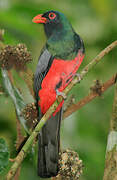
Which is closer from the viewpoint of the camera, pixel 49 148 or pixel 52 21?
pixel 49 148

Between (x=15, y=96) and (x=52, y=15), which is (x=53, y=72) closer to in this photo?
(x=15, y=96)

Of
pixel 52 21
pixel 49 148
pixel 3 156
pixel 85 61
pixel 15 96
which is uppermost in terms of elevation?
pixel 52 21

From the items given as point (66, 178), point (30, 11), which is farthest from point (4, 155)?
point (30, 11)

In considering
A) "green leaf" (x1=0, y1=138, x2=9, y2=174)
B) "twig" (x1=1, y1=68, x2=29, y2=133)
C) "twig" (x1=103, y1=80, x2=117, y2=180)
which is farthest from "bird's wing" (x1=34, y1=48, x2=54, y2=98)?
"twig" (x1=103, y1=80, x2=117, y2=180)

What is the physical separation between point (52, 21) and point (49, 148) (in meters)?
1.00

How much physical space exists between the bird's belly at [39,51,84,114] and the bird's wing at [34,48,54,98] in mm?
34

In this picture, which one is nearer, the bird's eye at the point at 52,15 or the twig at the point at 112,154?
the twig at the point at 112,154

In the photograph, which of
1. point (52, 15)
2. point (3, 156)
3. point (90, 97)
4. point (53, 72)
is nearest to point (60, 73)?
point (53, 72)

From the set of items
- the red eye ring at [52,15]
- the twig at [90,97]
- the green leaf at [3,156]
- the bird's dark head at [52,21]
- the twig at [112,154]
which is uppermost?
the red eye ring at [52,15]

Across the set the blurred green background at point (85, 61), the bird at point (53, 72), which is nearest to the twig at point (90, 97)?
the bird at point (53, 72)

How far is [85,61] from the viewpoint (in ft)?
13.4

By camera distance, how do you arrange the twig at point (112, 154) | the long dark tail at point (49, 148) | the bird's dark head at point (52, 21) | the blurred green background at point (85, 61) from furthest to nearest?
the blurred green background at point (85, 61) < the bird's dark head at point (52, 21) < the long dark tail at point (49, 148) < the twig at point (112, 154)

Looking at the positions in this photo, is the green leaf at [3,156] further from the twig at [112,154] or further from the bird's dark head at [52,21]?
the bird's dark head at [52,21]

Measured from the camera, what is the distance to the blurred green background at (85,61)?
308 cm
